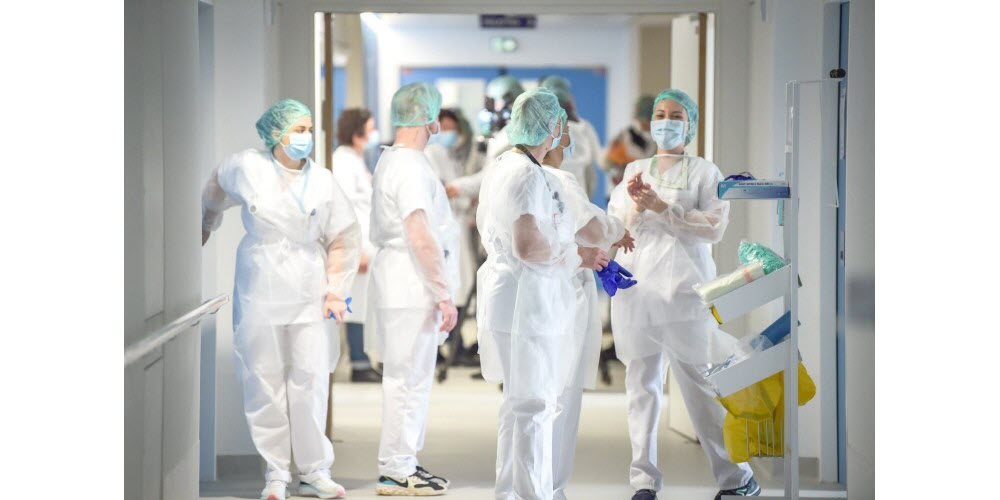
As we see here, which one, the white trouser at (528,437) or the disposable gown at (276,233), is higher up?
the disposable gown at (276,233)

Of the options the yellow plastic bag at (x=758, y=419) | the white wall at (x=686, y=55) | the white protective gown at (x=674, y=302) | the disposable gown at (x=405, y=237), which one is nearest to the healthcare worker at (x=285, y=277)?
the disposable gown at (x=405, y=237)

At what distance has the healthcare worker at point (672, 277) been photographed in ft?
14.6

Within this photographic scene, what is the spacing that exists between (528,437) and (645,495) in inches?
29.4

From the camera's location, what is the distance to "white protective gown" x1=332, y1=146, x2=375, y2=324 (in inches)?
263

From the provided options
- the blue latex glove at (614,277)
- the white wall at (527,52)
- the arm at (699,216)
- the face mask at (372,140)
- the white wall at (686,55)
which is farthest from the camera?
the white wall at (527,52)

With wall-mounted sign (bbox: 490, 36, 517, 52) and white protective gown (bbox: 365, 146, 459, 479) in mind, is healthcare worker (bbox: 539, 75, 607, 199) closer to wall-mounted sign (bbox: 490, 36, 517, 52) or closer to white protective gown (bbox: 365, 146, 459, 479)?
white protective gown (bbox: 365, 146, 459, 479)

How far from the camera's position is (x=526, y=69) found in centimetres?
1395

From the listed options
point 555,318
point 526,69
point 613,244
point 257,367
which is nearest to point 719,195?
point 613,244

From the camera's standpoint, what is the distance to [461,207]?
8188 millimetres

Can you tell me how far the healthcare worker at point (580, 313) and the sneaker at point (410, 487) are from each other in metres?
0.56

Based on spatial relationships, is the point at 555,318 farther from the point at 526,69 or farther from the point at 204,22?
the point at 526,69

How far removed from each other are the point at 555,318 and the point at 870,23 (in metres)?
1.24

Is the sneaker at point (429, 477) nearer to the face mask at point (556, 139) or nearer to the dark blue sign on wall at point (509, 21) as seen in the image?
the face mask at point (556, 139)
